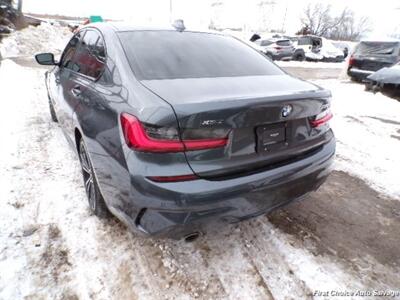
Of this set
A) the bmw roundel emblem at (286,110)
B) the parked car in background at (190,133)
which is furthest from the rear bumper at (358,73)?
the bmw roundel emblem at (286,110)

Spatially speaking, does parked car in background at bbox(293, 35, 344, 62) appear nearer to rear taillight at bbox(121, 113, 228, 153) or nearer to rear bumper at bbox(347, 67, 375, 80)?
rear bumper at bbox(347, 67, 375, 80)

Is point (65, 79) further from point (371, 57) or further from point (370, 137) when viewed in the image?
point (371, 57)

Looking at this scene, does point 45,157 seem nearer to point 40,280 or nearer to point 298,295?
point 40,280

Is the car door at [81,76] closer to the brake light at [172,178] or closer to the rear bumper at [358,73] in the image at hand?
the brake light at [172,178]

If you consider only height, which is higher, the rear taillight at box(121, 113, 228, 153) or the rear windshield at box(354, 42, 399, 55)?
the rear taillight at box(121, 113, 228, 153)

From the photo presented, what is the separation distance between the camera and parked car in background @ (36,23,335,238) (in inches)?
67.4

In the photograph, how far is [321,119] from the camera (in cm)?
230

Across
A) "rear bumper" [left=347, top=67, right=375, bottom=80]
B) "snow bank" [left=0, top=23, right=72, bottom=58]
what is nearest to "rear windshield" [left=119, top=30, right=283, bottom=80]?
"rear bumper" [left=347, top=67, right=375, bottom=80]

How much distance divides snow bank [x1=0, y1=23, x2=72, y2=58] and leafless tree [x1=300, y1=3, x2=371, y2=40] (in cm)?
4346

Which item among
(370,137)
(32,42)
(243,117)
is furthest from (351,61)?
(32,42)

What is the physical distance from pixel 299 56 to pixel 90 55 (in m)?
19.3

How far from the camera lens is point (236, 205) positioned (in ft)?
6.14

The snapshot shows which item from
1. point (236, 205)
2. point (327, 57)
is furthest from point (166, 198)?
point (327, 57)

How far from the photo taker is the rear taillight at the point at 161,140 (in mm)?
1683
